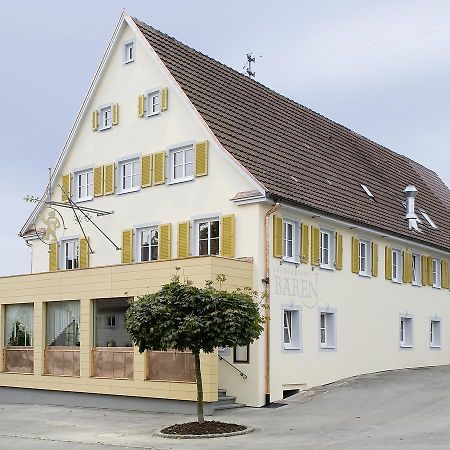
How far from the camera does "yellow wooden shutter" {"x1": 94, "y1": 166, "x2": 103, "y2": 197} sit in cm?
2989

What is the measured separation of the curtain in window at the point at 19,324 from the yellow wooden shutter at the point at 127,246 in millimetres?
3459

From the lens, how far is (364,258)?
29562mm

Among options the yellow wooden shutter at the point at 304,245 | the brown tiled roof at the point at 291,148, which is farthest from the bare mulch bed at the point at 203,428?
the yellow wooden shutter at the point at 304,245

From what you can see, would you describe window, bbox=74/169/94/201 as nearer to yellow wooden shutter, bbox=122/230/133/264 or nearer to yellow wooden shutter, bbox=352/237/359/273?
yellow wooden shutter, bbox=122/230/133/264

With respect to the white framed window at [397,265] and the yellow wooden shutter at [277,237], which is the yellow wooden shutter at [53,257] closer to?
the yellow wooden shutter at [277,237]

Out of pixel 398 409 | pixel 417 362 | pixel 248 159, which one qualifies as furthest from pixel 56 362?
pixel 417 362

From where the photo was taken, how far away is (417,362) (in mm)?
32375

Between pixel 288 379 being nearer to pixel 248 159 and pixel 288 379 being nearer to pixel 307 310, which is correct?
pixel 307 310

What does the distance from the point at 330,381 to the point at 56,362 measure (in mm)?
8553

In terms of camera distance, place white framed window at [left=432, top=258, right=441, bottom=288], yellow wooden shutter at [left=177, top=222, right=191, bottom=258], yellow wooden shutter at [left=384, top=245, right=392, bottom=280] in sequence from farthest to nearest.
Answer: white framed window at [left=432, top=258, right=441, bottom=288], yellow wooden shutter at [left=384, top=245, right=392, bottom=280], yellow wooden shutter at [left=177, top=222, right=191, bottom=258]

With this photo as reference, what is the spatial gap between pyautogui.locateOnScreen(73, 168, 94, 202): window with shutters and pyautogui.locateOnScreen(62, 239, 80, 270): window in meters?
1.59

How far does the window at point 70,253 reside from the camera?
3081cm

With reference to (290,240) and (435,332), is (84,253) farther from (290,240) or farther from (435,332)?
(435,332)

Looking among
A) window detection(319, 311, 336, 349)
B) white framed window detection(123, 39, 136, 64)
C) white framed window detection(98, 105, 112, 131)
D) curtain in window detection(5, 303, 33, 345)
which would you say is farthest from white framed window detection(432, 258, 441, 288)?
curtain in window detection(5, 303, 33, 345)
